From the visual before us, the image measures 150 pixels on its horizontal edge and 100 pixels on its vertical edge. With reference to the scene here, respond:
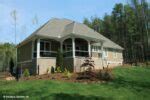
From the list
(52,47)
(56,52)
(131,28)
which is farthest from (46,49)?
(131,28)

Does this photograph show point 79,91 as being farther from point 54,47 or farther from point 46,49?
point 54,47

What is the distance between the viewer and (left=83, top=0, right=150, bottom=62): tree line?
51.6 metres

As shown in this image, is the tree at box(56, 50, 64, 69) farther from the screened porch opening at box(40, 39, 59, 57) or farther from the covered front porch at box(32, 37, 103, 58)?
the screened porch opening at box(40, 39, 59, 57)

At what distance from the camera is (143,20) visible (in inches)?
2024

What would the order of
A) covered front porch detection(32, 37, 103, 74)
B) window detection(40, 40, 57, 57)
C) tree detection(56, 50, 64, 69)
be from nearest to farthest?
covered front porch detection(32, 37, 103, 74) → tree detection(56, 50, 64, 69) → window detection(40, 40, 57, 57)

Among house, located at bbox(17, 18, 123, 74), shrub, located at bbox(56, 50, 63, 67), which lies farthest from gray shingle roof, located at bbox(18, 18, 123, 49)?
shrub, located at bbox(56, 50, 63, 67)

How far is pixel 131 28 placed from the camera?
55.4 metres

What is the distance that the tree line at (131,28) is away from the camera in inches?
2032

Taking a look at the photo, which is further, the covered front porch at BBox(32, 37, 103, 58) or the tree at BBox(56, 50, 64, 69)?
the covered front porch at BBox(32, 37, 103, 58)

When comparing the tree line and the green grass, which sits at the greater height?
the tree line

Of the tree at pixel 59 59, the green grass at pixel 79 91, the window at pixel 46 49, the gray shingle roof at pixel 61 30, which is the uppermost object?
the gray shingle roof at pixel 61 30

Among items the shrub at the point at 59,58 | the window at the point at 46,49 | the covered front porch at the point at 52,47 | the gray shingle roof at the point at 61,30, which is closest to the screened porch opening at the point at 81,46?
the covered front porch at the point at 52,47

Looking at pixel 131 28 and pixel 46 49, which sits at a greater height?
pixel 131 28

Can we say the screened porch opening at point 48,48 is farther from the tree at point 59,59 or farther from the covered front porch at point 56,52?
the tree at point 59,59
